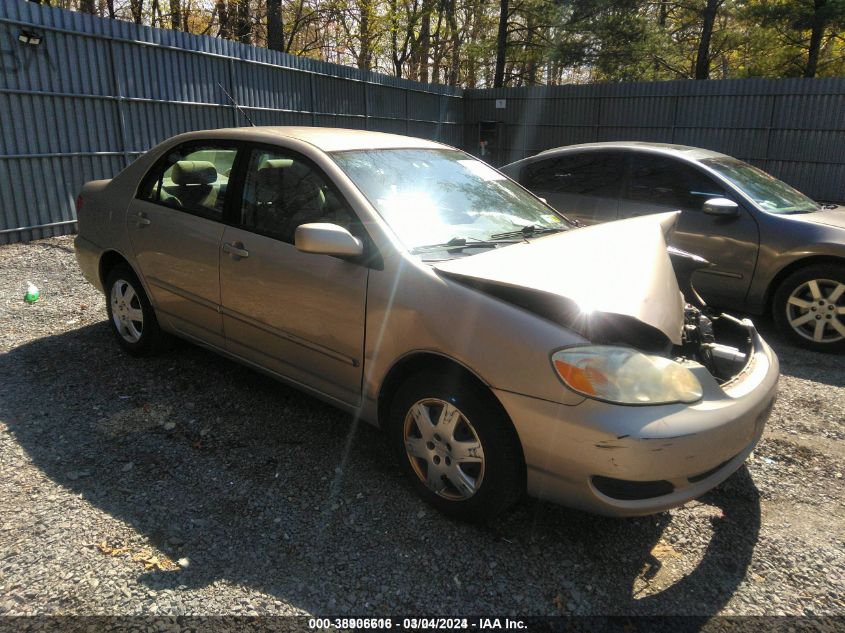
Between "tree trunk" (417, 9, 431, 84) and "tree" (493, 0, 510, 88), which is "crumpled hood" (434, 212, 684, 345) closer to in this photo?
"tree" (493, 0, 510, 88)

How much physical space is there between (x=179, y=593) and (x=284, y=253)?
5.47 feet

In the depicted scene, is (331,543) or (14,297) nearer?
(331,543)

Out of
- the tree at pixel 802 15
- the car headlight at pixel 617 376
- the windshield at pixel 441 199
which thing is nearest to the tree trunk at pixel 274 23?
the tree at pixel 802 15

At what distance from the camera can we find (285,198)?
339cm

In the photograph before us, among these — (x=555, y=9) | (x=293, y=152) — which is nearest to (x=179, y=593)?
(x=293, y=152)

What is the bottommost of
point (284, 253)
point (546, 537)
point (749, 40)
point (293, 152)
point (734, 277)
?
point (546, 537)

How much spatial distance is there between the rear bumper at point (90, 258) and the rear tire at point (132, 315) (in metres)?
0.11

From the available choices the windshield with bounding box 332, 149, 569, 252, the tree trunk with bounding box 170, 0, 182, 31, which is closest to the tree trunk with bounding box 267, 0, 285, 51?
the tree trunk with bounding box 170, 0, 182, 31

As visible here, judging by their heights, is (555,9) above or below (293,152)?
above

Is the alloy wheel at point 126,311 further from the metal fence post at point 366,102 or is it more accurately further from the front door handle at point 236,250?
the metal fence post at point 366,102

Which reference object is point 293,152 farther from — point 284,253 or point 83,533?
point 83,533

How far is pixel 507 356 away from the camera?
2.39 m

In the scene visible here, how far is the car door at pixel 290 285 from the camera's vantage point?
9.78 feet

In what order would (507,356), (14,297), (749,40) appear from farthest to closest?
1. (749,40)
2. (14,297)
3. (507,356)
